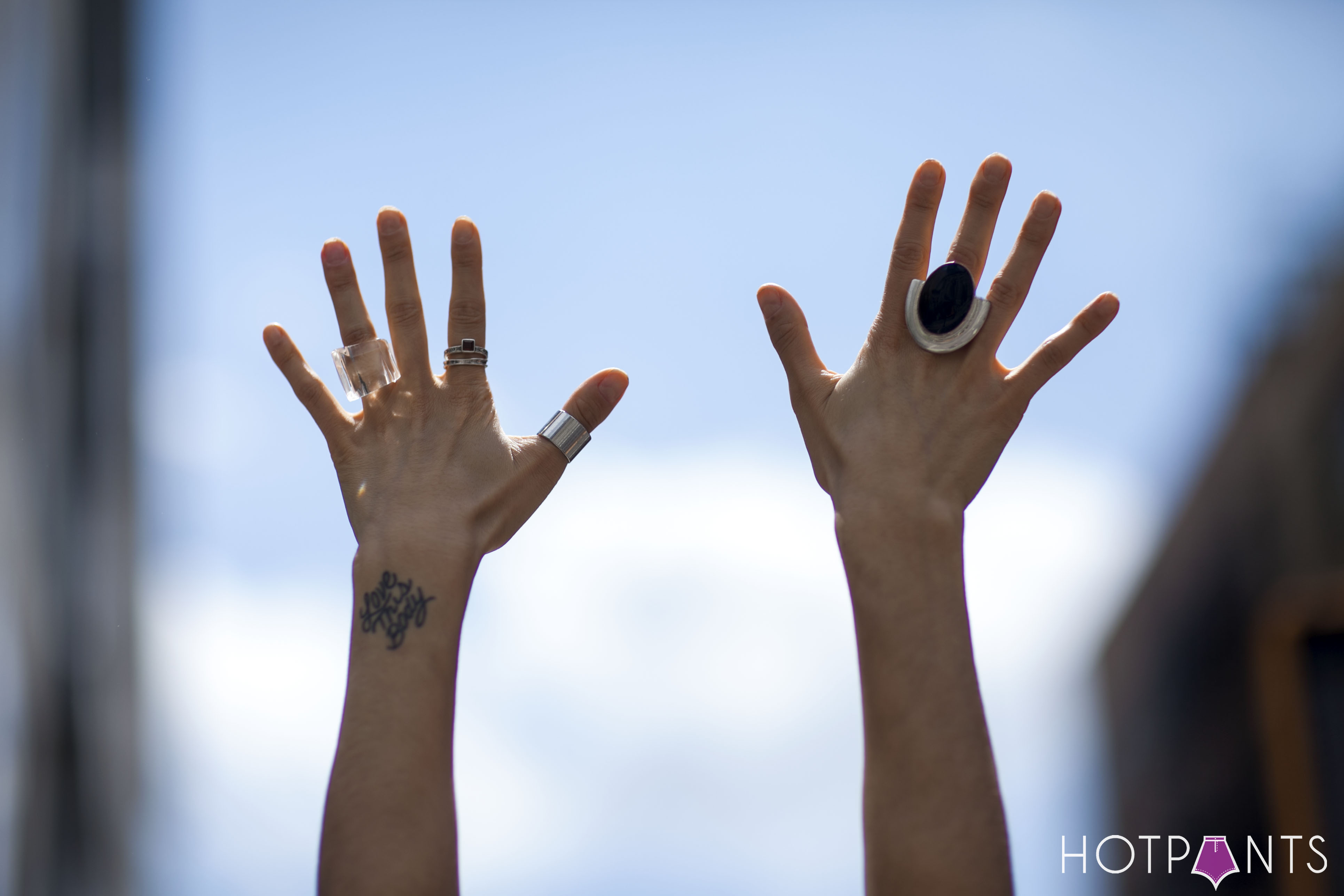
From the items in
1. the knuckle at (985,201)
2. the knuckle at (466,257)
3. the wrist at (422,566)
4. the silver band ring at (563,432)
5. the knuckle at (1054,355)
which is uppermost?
the knuckle at (985,201)

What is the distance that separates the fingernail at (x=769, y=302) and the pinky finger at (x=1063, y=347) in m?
0.34

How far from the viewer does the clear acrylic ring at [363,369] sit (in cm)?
152

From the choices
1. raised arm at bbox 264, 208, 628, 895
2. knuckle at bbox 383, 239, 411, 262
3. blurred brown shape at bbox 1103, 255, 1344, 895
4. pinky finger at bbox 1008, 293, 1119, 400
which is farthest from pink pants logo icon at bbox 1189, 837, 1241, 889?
knuckle at bbox 383, 239, 411, 262

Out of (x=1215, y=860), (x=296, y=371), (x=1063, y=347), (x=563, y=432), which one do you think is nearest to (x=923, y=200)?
(x=1063, y=347)

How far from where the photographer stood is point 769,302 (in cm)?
145

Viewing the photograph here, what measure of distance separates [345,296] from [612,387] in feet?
1.44

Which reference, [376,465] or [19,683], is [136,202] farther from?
[376,465]

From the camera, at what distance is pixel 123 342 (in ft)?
10.8

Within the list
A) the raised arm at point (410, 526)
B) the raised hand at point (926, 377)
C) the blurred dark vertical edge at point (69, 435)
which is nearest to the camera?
the raised arm at point (410, 526)

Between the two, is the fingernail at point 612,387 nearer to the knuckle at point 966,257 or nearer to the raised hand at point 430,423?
the raised hand at point 430,423

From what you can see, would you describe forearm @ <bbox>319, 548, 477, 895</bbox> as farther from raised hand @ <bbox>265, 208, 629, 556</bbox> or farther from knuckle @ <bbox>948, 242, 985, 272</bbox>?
knuckle @ <bbox>948, 242, 985, 272</bbox>

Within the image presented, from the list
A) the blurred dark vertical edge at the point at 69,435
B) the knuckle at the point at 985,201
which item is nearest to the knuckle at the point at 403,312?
the knuckle at the point at 985,201

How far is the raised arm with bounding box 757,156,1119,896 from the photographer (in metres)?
1.14

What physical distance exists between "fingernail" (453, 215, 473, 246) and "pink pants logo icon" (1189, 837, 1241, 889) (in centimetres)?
321
